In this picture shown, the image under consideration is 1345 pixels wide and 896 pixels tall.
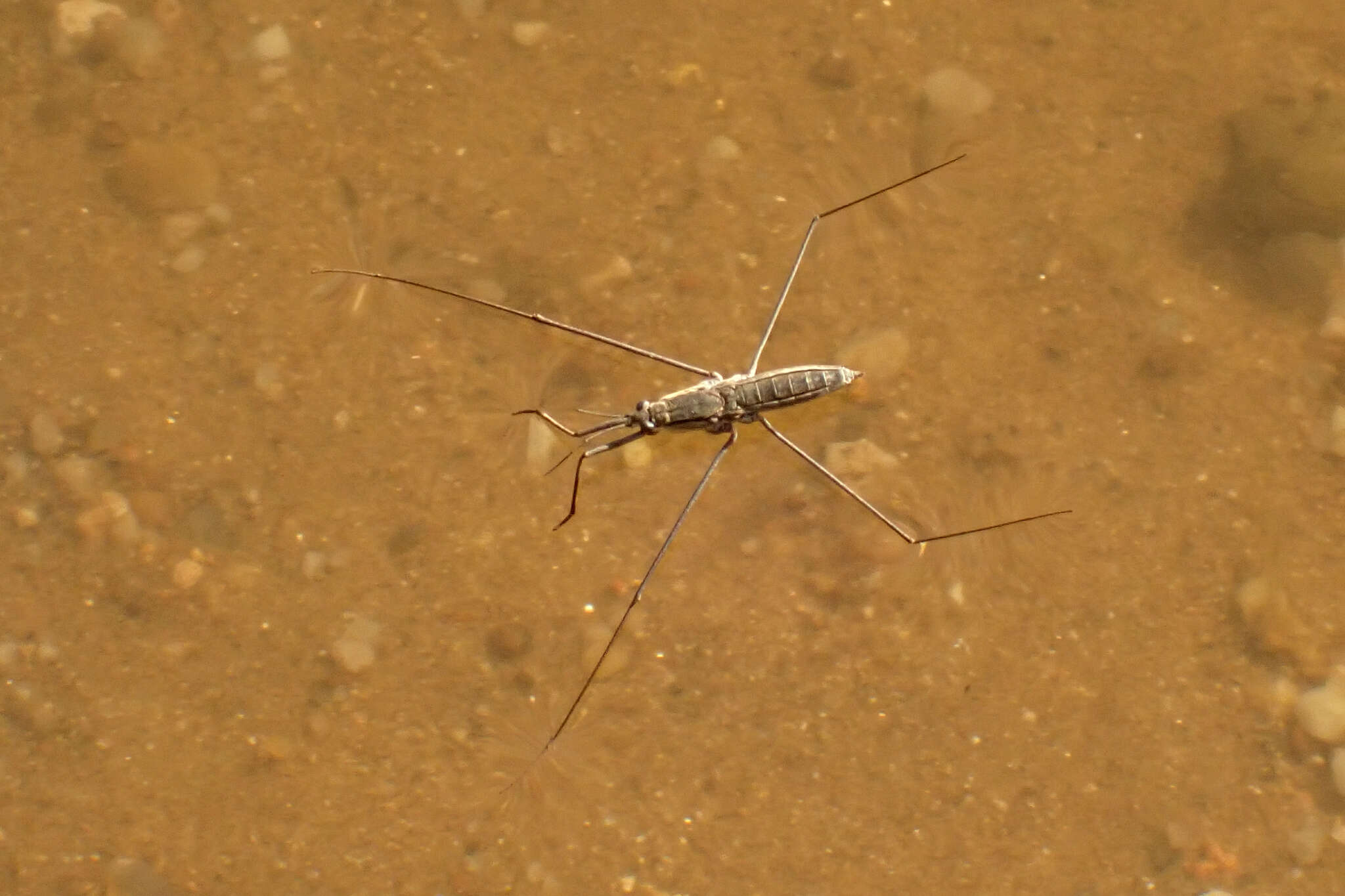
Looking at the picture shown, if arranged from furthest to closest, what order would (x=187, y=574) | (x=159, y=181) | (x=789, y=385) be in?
(x=159, y=181) → (x=187, y=574) → (x=789, y=385)

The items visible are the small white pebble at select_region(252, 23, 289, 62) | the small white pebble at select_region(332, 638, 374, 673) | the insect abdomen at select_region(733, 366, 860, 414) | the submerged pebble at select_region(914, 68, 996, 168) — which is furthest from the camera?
the small white pebble at select_region(252, 23, 289, 62)

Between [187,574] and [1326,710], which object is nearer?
[1326,710]

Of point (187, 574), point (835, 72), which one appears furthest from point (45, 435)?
point (835, 72)

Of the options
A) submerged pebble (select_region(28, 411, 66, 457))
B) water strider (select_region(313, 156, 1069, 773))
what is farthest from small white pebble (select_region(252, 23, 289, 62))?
submerged pebble (select_region(28, 411, 66, 457))

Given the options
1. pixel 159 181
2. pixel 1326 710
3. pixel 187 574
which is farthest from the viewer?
pixel 159 181

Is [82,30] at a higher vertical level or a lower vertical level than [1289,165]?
higher

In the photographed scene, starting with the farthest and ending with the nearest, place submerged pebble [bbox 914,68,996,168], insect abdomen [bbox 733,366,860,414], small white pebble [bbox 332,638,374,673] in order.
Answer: submerged pebble [bbox 914,68,996,168] < small white pebble [bbox 332,638,374,673] < insect abdomen [bbox 733,366,860,414]

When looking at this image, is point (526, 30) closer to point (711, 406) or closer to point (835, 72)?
point (835, 72)

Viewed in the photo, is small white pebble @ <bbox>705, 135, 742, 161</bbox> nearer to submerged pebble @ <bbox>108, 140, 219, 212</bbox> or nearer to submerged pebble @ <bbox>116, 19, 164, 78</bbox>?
submerged pebble @ <bbox>108, 140, 219, 212</bbox>

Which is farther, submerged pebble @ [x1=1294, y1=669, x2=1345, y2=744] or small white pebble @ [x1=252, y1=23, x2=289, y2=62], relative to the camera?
small white pebble @ [x1=252, y1=23, x2=289, y2=62]
